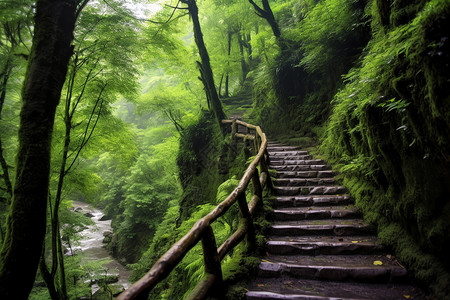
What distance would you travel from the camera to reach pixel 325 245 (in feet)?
10.5

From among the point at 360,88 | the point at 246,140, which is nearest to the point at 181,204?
the point at 246,140

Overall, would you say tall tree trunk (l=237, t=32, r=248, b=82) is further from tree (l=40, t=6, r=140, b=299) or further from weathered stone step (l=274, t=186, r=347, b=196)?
weathered stone step (l=274, t=186, r=347, b=196)

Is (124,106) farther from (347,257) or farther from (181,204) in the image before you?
(347,257)

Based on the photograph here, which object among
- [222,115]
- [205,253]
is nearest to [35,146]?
[205,253]

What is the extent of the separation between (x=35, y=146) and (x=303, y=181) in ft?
17.7

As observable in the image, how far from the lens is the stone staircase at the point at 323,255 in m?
2.44

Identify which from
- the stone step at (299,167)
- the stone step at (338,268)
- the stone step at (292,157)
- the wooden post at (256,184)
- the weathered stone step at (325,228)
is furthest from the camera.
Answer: the stone step at (292,157)

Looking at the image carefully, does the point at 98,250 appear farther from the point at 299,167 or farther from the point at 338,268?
the point at 338,268

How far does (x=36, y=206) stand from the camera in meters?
2.99

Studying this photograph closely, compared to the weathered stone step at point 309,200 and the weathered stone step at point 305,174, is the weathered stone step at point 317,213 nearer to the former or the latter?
the weathered stone step at point 309,200

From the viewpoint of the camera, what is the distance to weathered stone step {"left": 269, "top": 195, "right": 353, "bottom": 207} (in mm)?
4355

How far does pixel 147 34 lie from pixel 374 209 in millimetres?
7749

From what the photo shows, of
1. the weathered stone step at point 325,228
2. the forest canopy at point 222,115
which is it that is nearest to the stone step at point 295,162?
the forest canopy at point 222,115

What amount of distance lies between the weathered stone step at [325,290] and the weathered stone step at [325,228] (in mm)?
1030
